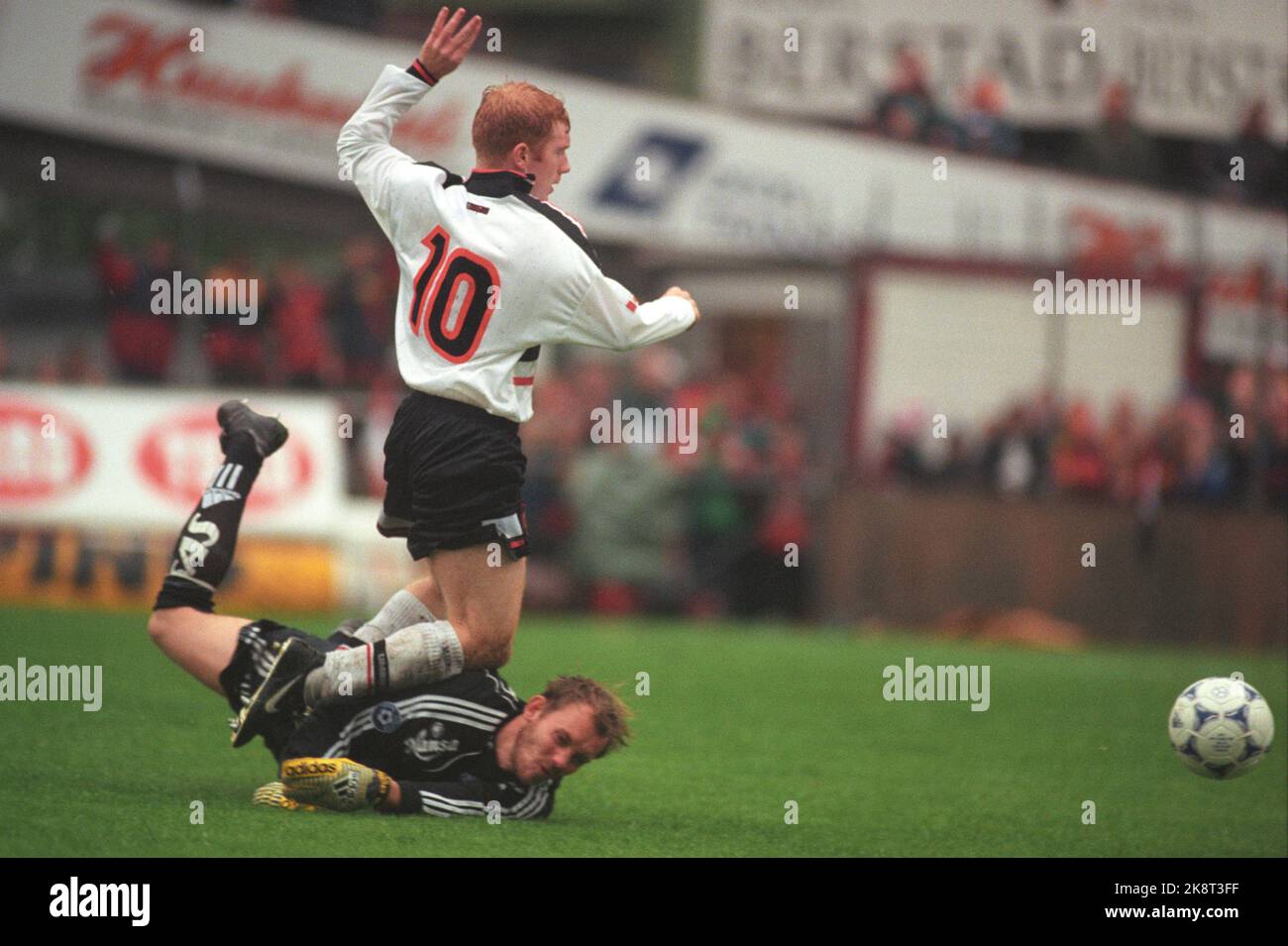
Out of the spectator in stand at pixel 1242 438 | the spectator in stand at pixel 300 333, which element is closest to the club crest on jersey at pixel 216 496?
the spectator in stand at pixel 300 333

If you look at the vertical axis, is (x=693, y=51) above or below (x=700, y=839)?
above

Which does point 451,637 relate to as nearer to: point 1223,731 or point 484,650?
point 484,650

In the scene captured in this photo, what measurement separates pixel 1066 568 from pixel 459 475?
11.0 meters

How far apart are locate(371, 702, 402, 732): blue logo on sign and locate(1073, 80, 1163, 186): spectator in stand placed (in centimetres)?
1705

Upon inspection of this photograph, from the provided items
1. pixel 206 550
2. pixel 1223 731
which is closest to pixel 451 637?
pixel 206 550

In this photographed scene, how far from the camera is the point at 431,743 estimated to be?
22.1 feet

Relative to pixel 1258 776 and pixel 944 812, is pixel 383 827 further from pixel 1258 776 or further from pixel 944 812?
pixel 1258 776

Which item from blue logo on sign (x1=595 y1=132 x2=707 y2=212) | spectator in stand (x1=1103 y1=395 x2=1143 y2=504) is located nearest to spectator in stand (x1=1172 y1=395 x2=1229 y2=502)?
spectator in stand (x1=1103 y1=395 x2=1143 y2=504)

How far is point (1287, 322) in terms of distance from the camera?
17.2 m

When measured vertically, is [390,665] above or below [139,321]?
below

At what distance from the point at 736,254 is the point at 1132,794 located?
11372 millimetres

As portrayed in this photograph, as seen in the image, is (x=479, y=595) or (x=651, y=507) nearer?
(x=479, y=595)
